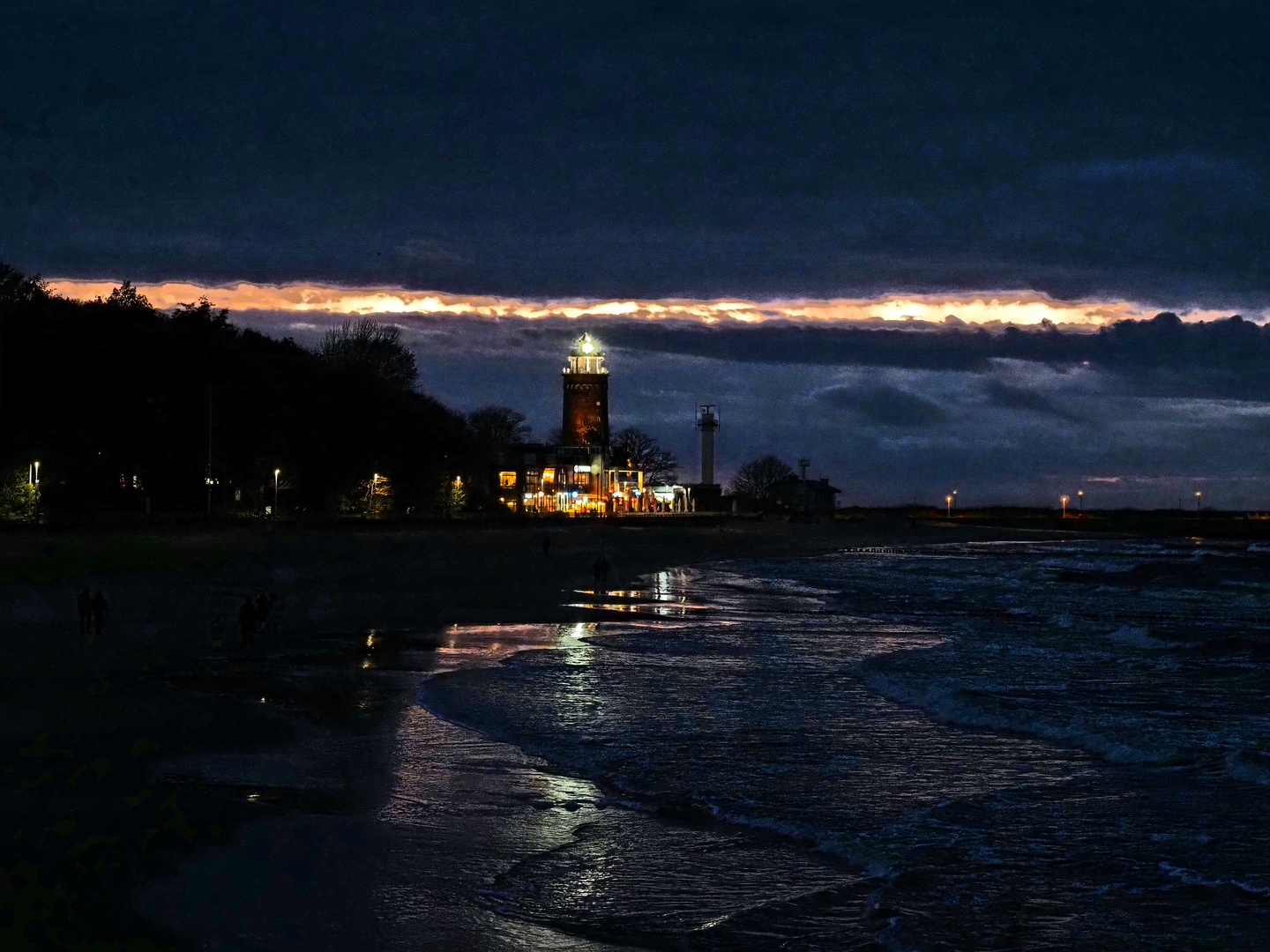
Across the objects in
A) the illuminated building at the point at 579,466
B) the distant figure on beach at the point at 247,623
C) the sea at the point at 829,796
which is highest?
the illuminated building at the point at 579,466

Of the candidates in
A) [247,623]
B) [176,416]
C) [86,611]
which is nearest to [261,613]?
[247,623]

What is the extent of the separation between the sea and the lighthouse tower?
5703 inches

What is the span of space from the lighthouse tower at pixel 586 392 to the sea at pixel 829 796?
145 meters

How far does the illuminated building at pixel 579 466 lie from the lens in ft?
514

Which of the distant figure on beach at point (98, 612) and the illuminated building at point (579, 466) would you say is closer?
the distant figure on beach at point (98, 612)

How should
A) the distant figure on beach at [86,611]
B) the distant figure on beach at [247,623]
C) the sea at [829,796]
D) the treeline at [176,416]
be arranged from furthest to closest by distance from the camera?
1. the treeline at [176,416]
2. the distant figure on beach at [247,623]
3. the distant figure on beach at [86,611]
4. the sea at [829,796]

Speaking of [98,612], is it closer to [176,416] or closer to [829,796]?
[829,796]

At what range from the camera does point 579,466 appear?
541 ft

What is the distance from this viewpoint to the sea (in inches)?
376

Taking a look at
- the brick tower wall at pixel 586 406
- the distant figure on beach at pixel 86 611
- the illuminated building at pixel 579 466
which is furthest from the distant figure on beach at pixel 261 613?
the brick tower wall at pixel 586 406

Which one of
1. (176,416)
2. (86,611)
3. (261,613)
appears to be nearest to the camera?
(86,611)

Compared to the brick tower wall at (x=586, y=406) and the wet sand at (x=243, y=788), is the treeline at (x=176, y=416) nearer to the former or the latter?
the wet sand at (x=243, y=788)

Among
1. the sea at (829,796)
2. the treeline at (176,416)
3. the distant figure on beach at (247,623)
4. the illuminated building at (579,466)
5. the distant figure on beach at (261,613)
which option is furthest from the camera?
the illuminated building at (579,466)

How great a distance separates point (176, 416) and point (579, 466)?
92763 mm
